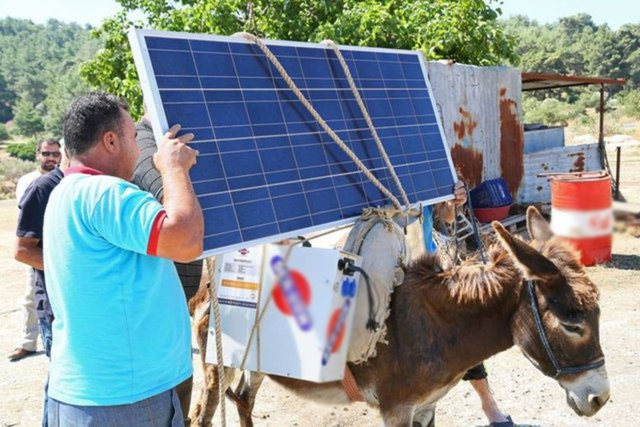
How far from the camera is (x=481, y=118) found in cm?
1088

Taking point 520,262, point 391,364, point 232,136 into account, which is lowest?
point 391,364

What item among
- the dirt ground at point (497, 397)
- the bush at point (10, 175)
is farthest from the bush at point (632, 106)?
the bush at point (10, 175)

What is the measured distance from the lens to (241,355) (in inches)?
127

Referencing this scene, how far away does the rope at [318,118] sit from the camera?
3.14 meters

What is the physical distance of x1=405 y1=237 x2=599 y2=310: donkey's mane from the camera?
303cm

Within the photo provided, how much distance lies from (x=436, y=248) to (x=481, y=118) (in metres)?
7.06

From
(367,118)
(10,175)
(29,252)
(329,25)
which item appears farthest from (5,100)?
(367,118)

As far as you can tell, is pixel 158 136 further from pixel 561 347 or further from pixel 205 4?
pixel 205 4

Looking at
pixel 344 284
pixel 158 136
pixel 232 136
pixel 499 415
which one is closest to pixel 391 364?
pixel 344 284

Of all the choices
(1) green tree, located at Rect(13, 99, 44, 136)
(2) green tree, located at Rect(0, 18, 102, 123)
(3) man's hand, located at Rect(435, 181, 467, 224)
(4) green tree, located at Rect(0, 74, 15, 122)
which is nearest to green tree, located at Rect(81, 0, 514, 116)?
(3) man's hand, located at Rect(435, 181, 467, 224)

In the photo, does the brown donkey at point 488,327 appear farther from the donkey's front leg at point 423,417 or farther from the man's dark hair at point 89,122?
the man's dark hair at point 89,122

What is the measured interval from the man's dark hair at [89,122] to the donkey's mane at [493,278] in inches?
70.9

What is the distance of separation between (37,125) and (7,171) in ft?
129

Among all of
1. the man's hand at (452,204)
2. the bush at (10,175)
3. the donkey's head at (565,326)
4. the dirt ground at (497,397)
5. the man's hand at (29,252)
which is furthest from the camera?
the bush at (10,175)
